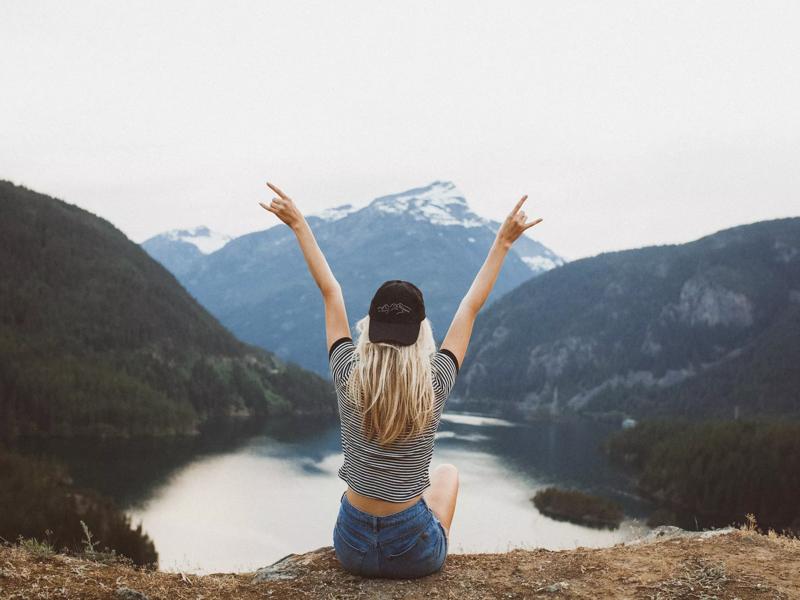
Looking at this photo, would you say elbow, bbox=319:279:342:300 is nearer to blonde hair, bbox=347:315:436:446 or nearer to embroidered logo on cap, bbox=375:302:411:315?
blonde hair, bbox=347:315:436:446

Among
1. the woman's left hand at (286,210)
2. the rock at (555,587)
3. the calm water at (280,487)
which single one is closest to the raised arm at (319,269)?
the woman's left hand at (286,210)

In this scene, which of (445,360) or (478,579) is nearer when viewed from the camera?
(445,360)

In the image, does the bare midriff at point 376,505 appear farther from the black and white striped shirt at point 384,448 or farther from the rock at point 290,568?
the rock at point 290,568

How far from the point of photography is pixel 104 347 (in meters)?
144

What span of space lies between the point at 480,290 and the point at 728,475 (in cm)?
7824

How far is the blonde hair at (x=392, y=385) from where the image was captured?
15.3 ft

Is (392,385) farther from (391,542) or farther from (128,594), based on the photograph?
(128,594)

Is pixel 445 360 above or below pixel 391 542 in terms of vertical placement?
above

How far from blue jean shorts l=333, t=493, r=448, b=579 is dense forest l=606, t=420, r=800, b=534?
197 feet

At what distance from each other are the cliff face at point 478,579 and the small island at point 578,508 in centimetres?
5413

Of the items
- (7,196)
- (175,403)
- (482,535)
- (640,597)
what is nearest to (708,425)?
(482,535)

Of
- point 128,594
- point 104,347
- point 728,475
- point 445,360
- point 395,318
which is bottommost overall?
point 728,475

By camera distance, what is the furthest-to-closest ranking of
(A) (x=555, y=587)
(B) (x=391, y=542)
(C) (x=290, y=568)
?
(C) (x=290, y=568), (A) (x=555, y=587), (B) (x=391, y=542)

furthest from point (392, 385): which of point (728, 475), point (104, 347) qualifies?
point (104, 347)
